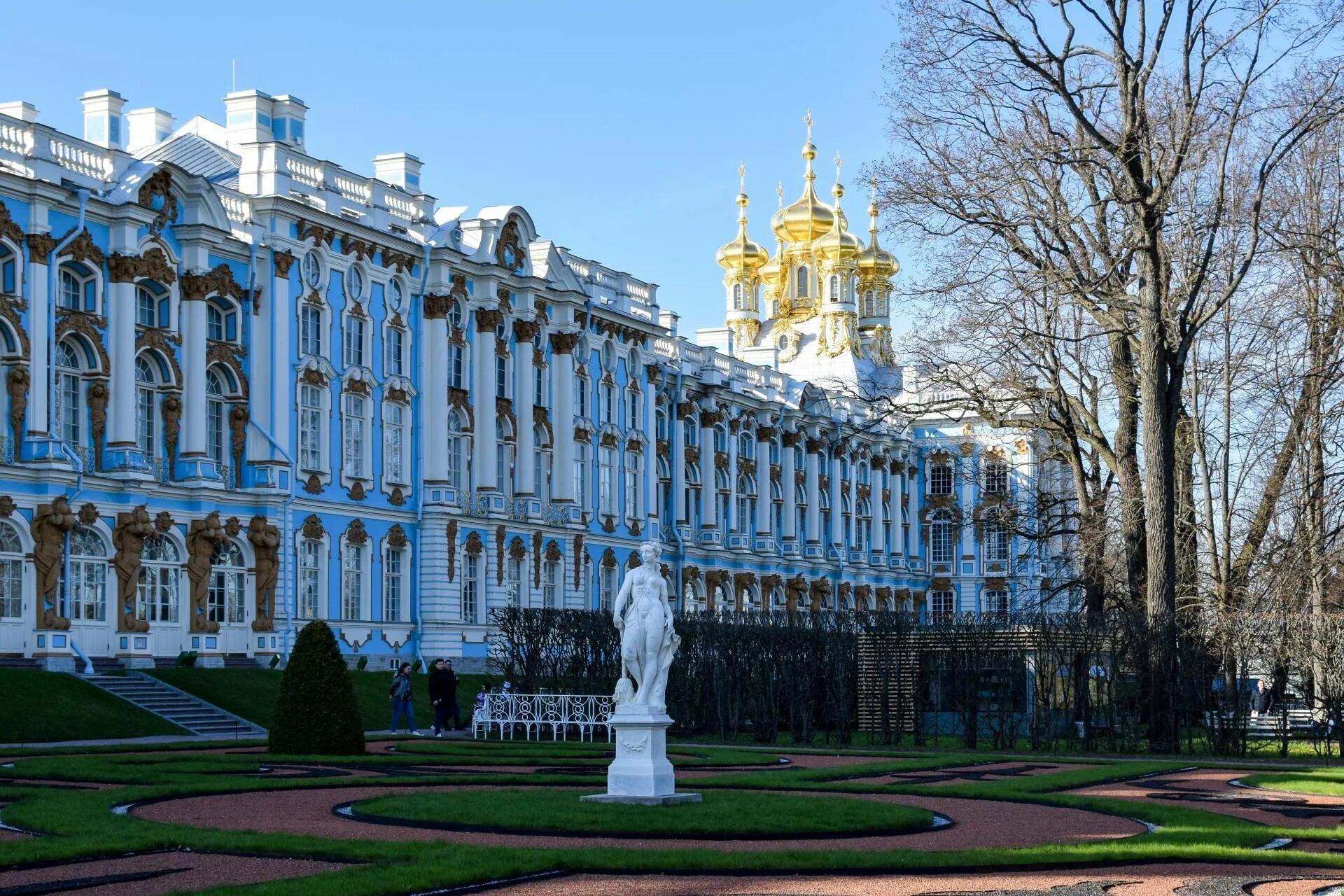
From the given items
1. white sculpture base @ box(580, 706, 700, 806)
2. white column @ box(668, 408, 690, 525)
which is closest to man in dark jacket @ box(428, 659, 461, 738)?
white sculpture base @ box(580, 706, 700, 806)

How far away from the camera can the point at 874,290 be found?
100500 mm

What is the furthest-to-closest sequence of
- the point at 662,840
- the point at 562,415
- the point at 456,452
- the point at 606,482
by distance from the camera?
the point at 606,482 → the point at 562,415 → the point at 456,452 → the point at 662,840

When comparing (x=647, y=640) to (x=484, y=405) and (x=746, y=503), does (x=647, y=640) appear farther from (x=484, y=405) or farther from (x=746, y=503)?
(x=746, y=503)

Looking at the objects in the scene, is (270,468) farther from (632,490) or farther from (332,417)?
(632,490)

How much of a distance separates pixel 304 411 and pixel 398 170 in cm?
917

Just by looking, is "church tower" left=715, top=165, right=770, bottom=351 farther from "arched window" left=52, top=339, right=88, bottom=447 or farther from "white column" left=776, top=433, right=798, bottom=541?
"arched window" left=52, top=339, right=88, bottom=447

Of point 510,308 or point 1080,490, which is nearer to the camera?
point 1080,490

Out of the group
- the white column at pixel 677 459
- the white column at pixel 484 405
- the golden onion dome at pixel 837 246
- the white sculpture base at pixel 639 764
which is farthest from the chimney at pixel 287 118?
the golden onion dome at pixel 837 246

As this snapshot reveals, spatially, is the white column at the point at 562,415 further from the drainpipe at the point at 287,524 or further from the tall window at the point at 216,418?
the tall window at the point at 216,418

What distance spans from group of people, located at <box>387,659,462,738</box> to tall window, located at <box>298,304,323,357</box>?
42.2 feet

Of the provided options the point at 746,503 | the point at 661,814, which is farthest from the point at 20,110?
→ the point at 746,503

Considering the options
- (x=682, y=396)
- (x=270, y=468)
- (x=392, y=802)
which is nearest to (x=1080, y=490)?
(x=270, y=468)

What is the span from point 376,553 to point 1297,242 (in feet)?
84.4

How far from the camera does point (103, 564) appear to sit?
40.5 metres
